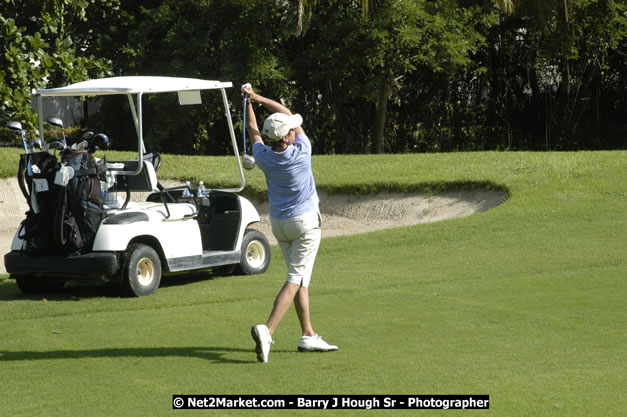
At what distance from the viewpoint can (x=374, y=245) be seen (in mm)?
13039

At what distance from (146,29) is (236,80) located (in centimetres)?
294

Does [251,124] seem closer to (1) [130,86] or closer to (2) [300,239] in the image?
(2) [300,239]

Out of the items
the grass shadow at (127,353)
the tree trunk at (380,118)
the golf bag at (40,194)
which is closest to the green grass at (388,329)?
the grass shadow at (127,353)

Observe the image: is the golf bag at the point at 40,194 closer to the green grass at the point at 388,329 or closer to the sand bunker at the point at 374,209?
the green grass at the point at 388,329

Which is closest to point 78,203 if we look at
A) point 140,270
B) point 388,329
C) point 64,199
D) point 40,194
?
point 64,199

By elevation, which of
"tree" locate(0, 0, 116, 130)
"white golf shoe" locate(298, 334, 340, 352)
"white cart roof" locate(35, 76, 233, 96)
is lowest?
"white golf shoe" locate(298, 334, 340, 352)

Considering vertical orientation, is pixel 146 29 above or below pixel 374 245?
above

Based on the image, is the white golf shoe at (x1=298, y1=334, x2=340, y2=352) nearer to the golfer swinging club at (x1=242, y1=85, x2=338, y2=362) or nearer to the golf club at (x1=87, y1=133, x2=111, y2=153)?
the golfer swinging club at (x1=242, y1=85, x2=338, y2=362)

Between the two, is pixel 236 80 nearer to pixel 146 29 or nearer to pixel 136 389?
pixel 146 29

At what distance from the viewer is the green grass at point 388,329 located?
5586 millimetres

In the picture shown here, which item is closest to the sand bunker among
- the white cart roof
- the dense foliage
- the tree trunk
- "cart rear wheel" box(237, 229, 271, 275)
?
the dense foliage

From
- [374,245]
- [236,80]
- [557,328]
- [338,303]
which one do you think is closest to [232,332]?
[338,303]

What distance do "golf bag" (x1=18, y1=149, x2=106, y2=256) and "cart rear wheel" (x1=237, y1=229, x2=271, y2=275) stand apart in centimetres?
209

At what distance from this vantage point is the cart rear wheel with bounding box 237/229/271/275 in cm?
1106
